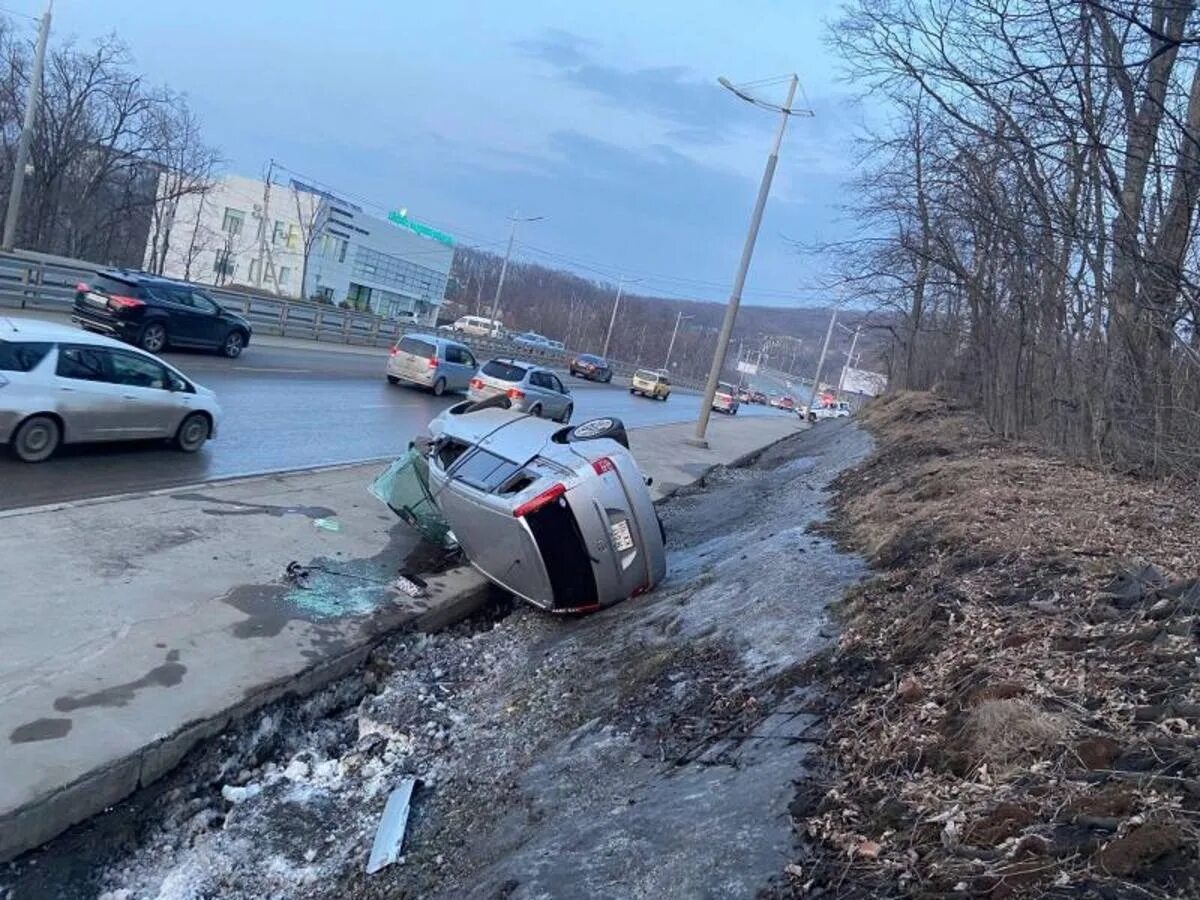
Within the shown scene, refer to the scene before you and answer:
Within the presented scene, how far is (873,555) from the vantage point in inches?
352

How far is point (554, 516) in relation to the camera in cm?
855

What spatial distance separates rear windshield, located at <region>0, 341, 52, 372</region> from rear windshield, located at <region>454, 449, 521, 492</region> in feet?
18.7

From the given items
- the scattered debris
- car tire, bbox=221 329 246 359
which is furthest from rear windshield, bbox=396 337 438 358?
the scattered debris

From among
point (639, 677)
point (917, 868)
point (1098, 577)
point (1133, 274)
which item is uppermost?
point (1133, 274)

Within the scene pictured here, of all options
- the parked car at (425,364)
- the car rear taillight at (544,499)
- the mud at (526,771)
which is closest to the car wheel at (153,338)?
the parked car at (425,364)

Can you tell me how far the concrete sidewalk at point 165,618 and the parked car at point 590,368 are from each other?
143 ft

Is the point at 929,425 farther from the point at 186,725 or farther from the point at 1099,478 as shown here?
the point at 186,725

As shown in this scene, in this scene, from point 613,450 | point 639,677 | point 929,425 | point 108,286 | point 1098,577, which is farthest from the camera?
point 929,425

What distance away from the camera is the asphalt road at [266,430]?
11.2 metres

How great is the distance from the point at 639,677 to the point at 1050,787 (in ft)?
11.6

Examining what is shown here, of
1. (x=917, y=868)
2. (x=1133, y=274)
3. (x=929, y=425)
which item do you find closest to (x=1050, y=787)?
(x=917, y=868)

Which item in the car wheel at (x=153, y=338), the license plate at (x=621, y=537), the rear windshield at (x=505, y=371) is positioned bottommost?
the car wheel at (x=153, y=338)

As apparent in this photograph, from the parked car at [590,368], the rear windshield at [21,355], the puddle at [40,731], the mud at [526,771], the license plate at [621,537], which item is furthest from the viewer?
the parked car at [590,368]

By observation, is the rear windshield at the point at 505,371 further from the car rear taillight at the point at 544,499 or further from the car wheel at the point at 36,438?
the car rear taillight at the point at 544,499
